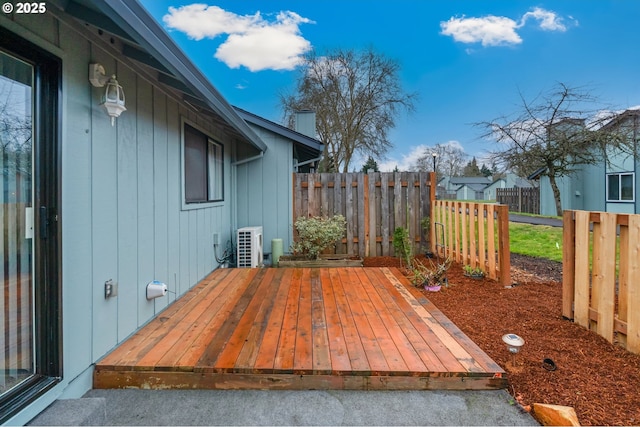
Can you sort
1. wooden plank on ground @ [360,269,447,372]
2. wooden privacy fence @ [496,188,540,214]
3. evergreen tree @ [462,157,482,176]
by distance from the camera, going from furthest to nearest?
evergreen tree @ [462,157,482,176], wooden privacy fence @ [496,188,540,214], wooden plank on ground @ [360,269,447,372]

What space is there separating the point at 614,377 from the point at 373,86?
58.6 feet

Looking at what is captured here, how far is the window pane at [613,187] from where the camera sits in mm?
12898

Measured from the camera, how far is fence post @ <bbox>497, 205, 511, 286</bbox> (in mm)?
4066

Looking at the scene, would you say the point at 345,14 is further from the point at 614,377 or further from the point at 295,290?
the point at 614,377

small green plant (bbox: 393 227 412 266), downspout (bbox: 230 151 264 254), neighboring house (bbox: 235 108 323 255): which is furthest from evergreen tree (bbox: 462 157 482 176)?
downspout (bbox: 230 151 264 254)

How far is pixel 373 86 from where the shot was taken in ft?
58.9

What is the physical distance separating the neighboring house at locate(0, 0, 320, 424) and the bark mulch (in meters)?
2.71

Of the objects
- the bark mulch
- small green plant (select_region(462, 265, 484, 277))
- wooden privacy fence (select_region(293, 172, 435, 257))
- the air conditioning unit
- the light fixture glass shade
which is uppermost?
the light fixture glass shade

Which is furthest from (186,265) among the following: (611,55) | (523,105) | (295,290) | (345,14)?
(523,105)

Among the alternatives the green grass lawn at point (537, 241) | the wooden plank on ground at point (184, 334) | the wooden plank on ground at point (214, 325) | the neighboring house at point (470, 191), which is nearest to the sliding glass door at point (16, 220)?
the wooden plank on ground at point (184, 334)

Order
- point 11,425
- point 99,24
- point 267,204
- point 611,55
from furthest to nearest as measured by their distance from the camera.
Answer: point 611,55 → point 267,204 → point 99,24 → point 11,425

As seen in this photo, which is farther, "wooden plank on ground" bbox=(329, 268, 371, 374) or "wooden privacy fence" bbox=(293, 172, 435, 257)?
"wooden privacy fence" bbox=(293, 172, 435, 257)

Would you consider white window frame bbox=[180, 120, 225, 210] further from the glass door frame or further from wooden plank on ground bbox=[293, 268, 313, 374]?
the glass door frame

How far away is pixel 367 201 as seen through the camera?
638 cm
